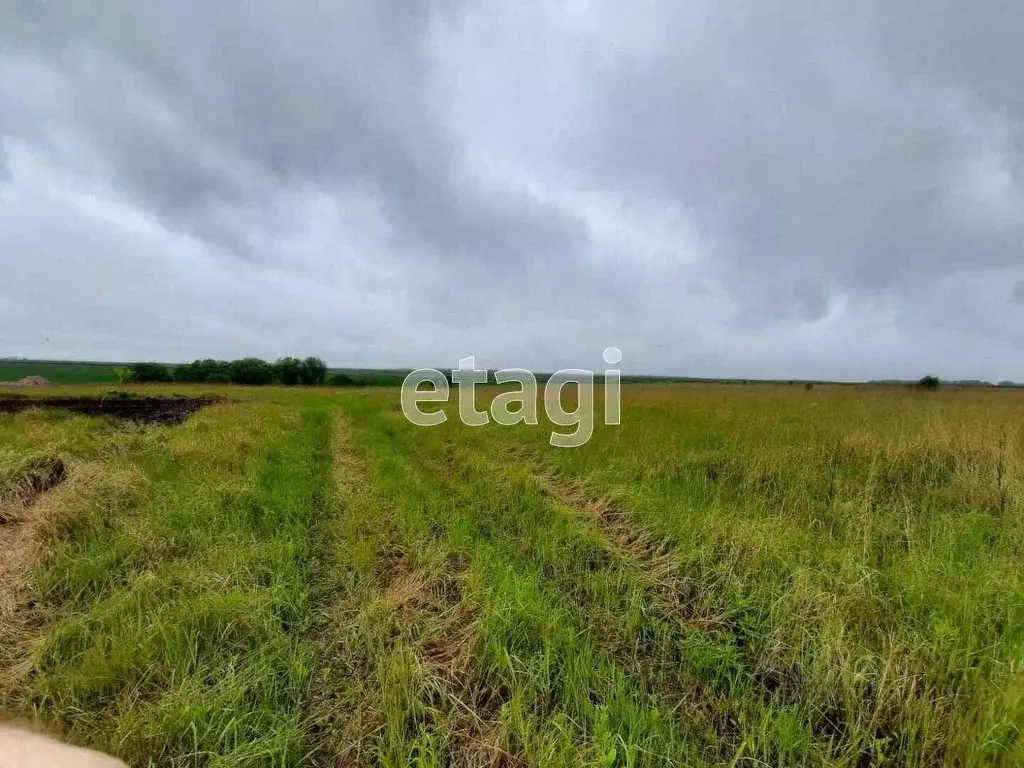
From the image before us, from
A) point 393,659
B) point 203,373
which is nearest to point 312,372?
point 203,373

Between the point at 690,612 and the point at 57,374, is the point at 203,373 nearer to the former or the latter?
the point at 57,374

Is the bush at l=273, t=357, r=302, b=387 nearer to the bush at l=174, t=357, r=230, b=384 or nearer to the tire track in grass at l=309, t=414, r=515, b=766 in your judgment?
the bush at l=174, t=357, r=230, b=384

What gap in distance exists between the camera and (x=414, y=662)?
2945mm

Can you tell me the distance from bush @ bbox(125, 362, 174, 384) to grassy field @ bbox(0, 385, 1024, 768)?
80479 mm

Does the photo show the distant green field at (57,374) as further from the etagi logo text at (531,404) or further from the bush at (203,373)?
the etagi logo text at (531,404)

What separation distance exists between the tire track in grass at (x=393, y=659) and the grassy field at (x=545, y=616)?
0.02 meters

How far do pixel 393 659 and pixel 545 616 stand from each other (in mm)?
1164

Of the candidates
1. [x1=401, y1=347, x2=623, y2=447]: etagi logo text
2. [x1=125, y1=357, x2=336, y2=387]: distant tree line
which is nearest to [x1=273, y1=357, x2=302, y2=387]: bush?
[x1=125, y1=357, x2=336, y2=387]: distant tree line

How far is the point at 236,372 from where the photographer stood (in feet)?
265

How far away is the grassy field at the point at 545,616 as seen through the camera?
243 centimetres

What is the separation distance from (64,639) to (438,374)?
10.8 meters

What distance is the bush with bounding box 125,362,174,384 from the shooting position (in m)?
68.5

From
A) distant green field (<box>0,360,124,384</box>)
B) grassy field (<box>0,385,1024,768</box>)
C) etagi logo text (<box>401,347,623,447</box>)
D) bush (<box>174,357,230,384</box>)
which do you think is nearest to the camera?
grassy field (<box>0,385,1024,768</box>)

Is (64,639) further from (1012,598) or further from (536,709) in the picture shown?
(1012,598)
